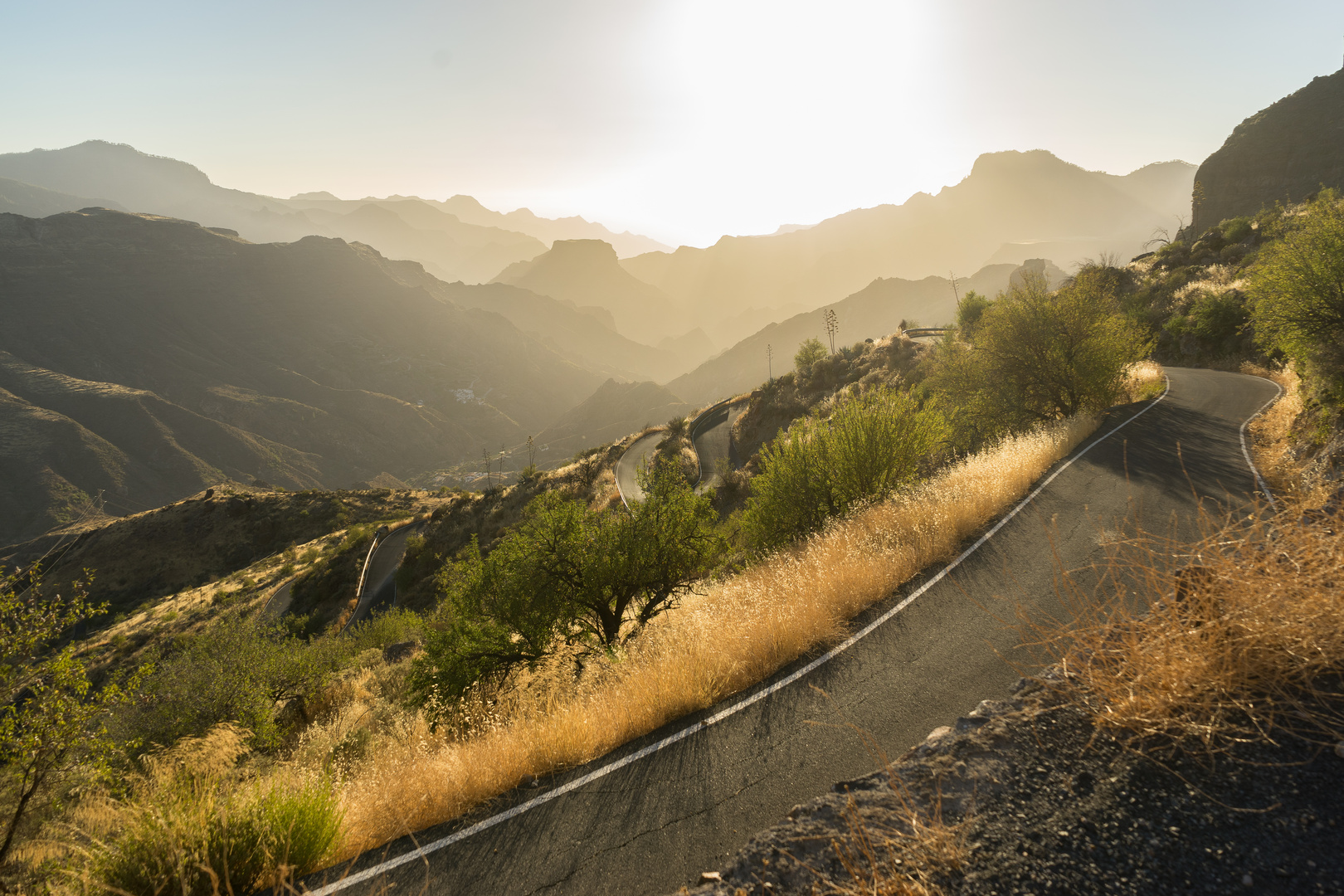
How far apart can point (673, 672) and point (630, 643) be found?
8.05 ft

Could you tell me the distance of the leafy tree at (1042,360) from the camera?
17150mm

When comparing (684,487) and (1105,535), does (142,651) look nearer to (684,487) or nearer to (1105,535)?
(684,487)

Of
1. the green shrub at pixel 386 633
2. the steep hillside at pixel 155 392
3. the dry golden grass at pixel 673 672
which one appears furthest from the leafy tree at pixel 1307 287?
the steep hillside at pixel 155 392

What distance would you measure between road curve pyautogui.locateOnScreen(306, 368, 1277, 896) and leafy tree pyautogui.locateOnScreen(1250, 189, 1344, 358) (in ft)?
28.5

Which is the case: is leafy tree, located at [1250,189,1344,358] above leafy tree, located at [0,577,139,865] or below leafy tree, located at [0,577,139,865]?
above

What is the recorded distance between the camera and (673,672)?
544 cm

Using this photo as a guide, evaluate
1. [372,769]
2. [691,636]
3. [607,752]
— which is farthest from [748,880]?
[372,769]

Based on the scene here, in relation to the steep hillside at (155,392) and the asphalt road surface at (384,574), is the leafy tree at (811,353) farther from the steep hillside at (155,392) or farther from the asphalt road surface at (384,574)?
the steep hillside at (155,392)

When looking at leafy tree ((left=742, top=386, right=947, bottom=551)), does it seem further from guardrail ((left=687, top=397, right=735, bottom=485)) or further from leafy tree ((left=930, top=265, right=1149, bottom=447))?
guardrail ((left=687, top=397, right=735, bottom=485))

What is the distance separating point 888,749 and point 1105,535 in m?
5.93

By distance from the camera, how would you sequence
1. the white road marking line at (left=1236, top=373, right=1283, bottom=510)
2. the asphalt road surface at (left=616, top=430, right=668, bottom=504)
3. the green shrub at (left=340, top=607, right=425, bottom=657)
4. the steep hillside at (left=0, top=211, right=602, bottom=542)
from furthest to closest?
the steep hillside at (left=0, top=211, right=602, bottom=542)
the asphalt road surface at (left=616, top=430, right=668, bottom=504)
the green shrub at (left=340, top=607, right=425, bottom=657)
the white road marking line at (left=1236, top=373, right=1283, bottom=510)

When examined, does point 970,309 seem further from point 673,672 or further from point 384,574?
point 384,574

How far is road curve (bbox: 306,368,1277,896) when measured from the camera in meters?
3.51

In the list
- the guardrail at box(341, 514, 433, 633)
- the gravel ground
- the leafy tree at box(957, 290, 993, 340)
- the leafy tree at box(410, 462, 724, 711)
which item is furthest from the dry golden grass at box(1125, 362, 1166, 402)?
the guardrail at box(341, 514, 433, 633)
